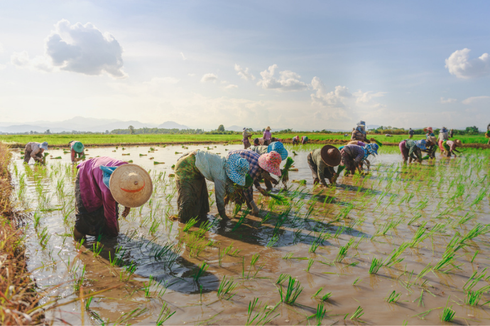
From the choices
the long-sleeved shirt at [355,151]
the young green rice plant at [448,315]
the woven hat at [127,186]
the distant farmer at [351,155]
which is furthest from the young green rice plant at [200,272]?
the long-sleeved shirt at [355,151]

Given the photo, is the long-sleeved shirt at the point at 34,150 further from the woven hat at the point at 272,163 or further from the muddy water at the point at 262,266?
the woven hat at the point at 272,163

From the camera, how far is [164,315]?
7.44ft

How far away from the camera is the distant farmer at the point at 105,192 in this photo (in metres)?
3.01

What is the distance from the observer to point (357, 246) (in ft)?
11.7

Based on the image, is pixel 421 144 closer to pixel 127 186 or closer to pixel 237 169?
pixel 237 169

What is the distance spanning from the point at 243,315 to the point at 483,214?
4790 millimetres

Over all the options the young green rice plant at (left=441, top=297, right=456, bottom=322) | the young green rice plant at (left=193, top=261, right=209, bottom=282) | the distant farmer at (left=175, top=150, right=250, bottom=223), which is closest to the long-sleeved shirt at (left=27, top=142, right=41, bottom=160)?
the distant farmer at (left=175, top=150, right=250, bottom=223)

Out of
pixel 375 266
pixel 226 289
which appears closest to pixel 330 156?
pixel 375 266

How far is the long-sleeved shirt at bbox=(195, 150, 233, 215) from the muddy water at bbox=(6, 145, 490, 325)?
57cm

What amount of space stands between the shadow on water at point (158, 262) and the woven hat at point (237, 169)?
1188 mm

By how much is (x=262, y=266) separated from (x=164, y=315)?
1.18 m

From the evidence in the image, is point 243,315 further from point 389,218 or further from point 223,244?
point 389,218

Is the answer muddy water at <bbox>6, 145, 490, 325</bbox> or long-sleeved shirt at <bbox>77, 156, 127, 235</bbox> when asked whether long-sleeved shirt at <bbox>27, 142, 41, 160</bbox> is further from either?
long-sleeved shirt at <bbox>77, 156, 127, 235</bbox>

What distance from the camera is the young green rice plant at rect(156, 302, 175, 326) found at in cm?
210
